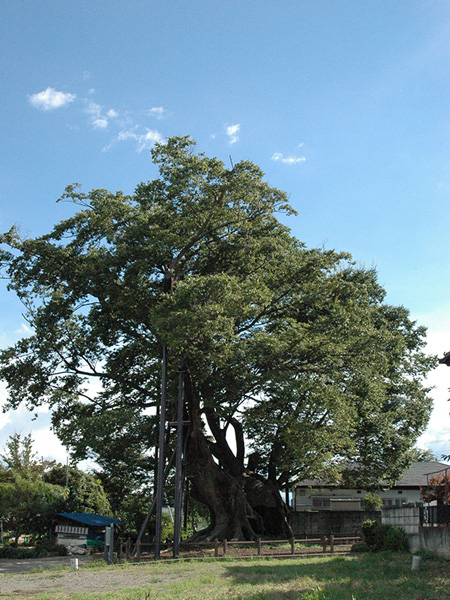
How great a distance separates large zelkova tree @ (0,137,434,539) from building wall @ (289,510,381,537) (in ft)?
14.2

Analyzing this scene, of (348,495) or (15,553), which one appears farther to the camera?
(348,495)

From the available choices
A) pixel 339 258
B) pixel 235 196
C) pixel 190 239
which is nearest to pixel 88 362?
pixel 190 239

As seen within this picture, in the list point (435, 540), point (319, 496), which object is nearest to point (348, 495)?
point (319, 496)

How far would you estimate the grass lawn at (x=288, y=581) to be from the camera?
11016mm

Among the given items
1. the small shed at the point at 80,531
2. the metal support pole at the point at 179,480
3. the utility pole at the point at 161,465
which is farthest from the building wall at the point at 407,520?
the small shed at the point at 80,531

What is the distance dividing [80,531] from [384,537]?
54.6 feet

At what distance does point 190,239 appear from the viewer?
25469mm

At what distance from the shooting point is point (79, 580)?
15008mm

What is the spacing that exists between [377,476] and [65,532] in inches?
658

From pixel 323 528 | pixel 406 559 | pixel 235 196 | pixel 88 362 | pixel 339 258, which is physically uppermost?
pixel 235 196

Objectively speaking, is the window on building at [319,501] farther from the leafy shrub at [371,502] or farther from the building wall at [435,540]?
the building wall at [435,540]

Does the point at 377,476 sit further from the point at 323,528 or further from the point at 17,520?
the point at 17,520

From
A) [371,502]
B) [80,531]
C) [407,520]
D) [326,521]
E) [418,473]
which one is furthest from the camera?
[418,473]

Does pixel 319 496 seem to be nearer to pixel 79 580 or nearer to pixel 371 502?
pixel 371 502
